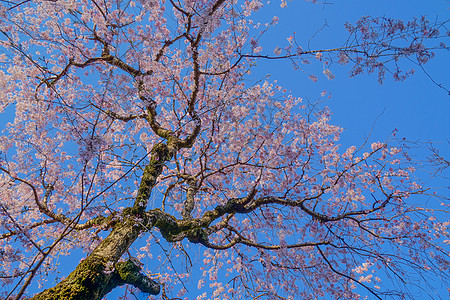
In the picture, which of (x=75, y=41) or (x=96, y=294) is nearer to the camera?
(x=96, y=294)

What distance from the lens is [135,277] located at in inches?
150

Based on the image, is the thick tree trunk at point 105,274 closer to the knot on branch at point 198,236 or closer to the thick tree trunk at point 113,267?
the thick tree trunk at point 113,267

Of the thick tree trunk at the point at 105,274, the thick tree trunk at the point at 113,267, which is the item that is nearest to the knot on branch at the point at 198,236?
the thick tree trunk at the point at 113,267

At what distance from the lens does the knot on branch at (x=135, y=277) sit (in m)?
3.67

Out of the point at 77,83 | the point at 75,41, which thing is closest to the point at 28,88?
the point at 77,83

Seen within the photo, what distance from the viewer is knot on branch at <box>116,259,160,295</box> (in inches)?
144

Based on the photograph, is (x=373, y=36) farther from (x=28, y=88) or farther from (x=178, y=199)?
(x=28, y=88)

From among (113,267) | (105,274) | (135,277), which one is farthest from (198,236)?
(105,274)

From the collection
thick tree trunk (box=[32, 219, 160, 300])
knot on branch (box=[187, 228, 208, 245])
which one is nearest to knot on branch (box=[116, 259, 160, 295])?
thick tree trunk (box=[32, 219, 160, 300])

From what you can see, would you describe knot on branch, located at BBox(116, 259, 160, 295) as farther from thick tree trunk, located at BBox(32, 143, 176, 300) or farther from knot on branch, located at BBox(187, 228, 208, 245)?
knot on branch, located at BBox(187, 228, 208, 245)

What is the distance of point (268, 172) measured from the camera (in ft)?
19.9

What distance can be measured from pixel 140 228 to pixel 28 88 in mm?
5631

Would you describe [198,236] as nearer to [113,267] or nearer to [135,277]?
[135,277]

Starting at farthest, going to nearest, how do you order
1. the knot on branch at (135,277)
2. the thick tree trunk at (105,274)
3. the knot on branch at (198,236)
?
the knot on branch at (198,236)
the knot on branch at (135,277)
the thick tree trunk at (105,274)
